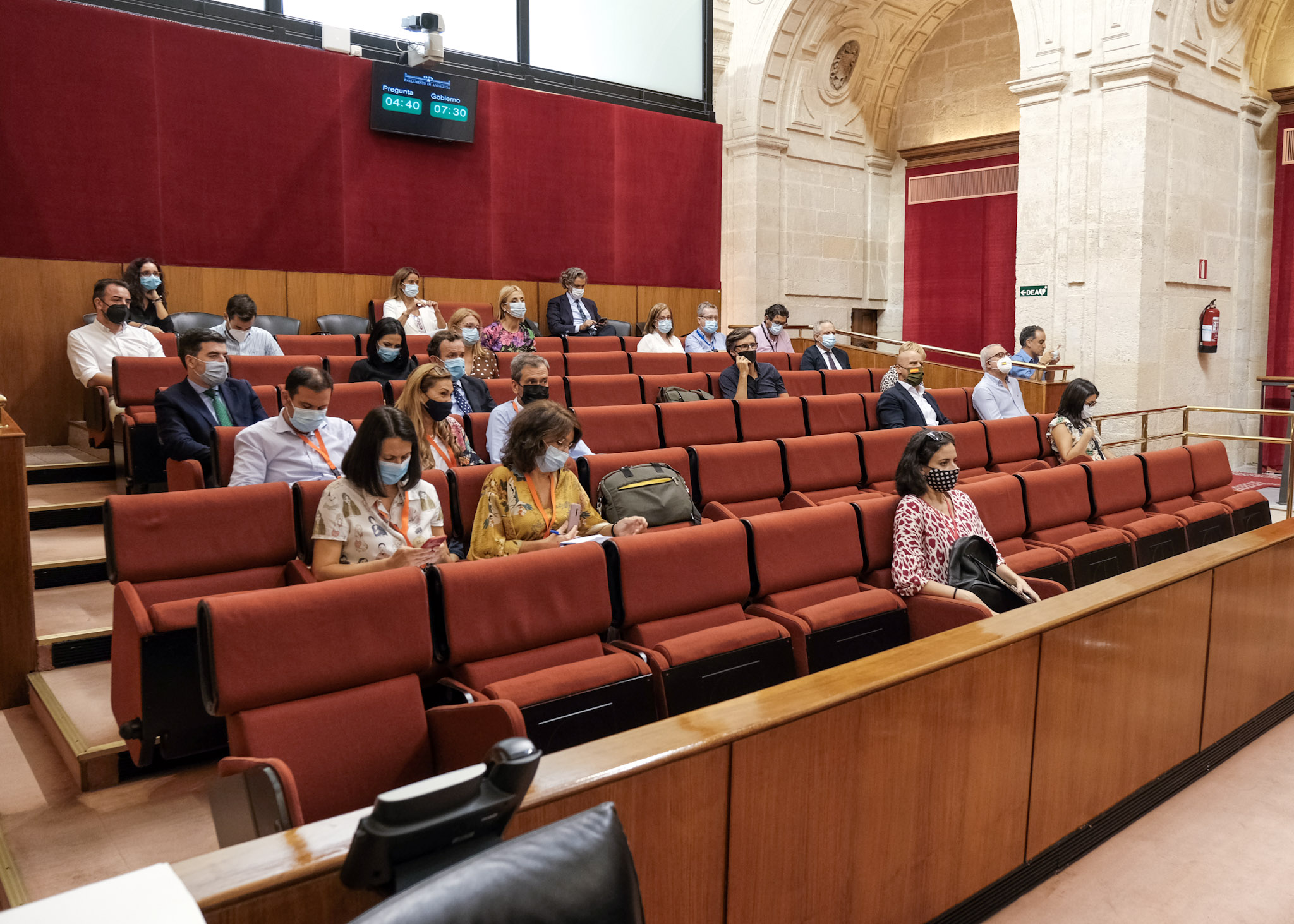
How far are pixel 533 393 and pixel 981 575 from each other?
1.65m

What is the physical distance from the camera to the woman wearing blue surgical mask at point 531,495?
105 inches

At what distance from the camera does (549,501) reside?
9.11ft

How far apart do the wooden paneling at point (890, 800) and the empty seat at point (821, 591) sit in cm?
63

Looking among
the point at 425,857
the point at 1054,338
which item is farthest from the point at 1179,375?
the point at 425,857

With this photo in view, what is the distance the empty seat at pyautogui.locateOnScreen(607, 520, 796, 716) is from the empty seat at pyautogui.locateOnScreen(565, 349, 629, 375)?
2850 millimetres

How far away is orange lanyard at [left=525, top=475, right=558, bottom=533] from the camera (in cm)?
274

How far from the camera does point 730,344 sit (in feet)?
16.8

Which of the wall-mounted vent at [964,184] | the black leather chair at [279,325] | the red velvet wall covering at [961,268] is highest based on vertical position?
the wall-mounted vent at [964,184]

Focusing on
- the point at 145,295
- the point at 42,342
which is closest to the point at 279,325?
the point at 145,295

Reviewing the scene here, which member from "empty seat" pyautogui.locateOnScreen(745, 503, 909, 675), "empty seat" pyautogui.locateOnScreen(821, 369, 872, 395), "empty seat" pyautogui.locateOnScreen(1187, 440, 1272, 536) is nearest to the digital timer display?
"empty seat" pyautogui.locateOnScreen(821, 369, 872, 395)

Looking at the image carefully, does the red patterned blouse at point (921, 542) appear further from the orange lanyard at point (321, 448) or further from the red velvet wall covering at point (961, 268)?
the red velvet wall covering at point (961, 268)

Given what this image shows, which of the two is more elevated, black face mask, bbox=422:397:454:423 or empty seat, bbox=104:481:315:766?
black face mask, bbox=422:397:454:423

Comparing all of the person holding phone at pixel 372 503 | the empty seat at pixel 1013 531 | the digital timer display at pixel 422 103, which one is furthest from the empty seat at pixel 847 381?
the person holding phone at pixel 372 503

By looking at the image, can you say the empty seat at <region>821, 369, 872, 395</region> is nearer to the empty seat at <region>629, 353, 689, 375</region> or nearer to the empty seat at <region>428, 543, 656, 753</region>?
the empty seat at <region>629, 353, 689, 375</region>
